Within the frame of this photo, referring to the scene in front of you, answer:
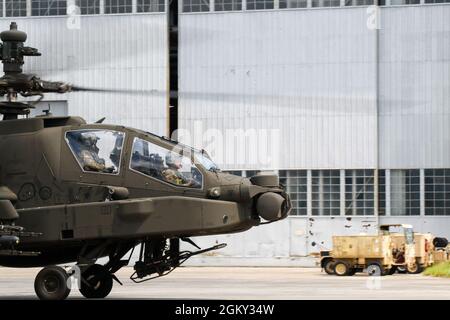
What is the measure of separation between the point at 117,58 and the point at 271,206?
30.9m

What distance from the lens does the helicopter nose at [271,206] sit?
1805 cm

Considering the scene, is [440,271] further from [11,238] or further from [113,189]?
[11,238]

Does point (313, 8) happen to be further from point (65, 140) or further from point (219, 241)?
point (65, 140)

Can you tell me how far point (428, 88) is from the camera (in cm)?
4678

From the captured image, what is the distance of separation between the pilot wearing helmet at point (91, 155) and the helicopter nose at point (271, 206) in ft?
9.75

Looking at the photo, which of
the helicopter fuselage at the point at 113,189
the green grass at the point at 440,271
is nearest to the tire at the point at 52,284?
the helicopter fuselage at the point at 113,189

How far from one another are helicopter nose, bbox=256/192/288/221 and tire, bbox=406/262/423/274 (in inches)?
Answer: 842

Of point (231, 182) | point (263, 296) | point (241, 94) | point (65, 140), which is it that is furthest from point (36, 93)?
Answer: point (241, 94)

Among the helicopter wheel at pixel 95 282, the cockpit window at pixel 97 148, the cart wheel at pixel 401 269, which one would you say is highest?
the cockpit window at pixel 97 148

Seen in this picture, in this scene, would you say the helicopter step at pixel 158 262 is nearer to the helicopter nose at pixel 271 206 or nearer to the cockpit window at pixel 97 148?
the helicopter nose at pixel 271 206

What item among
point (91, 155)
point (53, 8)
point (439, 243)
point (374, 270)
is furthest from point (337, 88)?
point (91, 155)

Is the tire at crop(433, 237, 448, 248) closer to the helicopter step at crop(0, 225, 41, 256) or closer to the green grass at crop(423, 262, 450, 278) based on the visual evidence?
the green grass at crop(423, 262, 450, 278)

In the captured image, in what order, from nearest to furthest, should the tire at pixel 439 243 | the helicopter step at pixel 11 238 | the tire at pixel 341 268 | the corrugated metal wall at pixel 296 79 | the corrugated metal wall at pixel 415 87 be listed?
1. the helicopter step at pixel 11 238
2. the tire at pixel 341 268
3. the tire at pixel 439 243
4. the corrugated metal wall at pixel 415 87
5. the corrugated metal wall at pixel 296 79

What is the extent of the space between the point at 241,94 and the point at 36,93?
29105 millimetres
